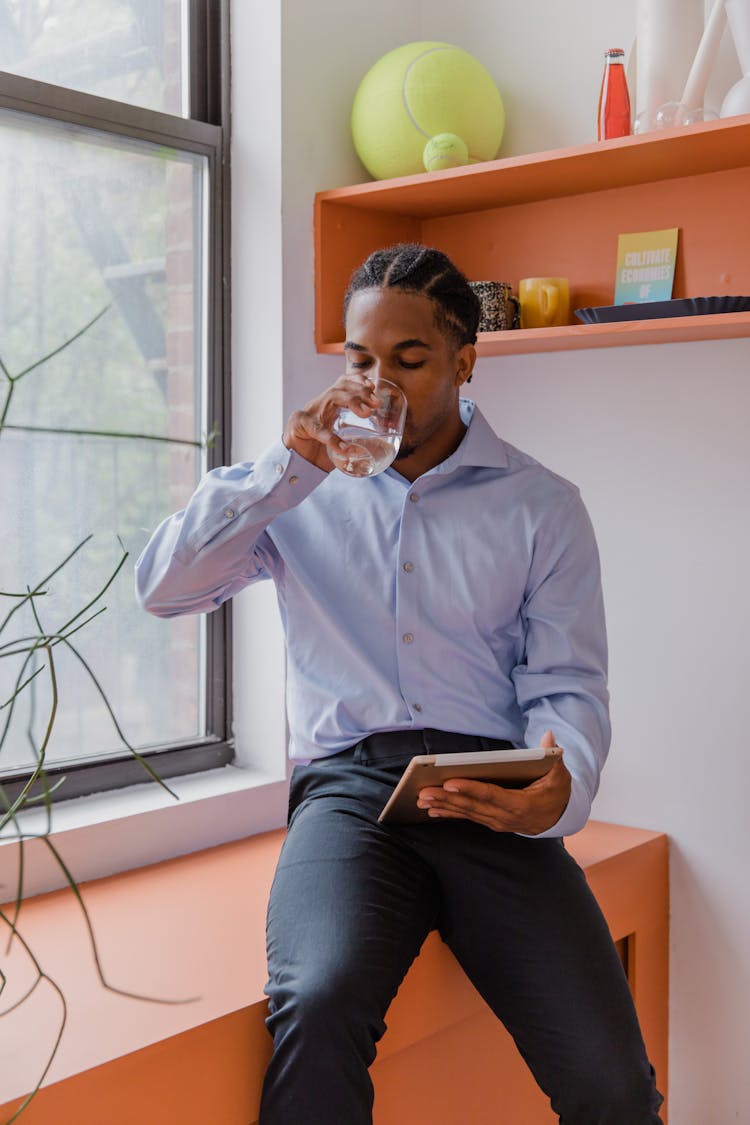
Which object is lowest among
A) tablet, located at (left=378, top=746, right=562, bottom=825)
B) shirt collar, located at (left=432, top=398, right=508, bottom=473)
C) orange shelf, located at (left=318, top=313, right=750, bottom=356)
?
tablet, located at (left=378, top=746, right=562, bottom=825)

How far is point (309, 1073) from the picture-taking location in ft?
4.49

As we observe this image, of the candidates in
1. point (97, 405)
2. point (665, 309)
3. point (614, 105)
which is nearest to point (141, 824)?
point (97, 405)

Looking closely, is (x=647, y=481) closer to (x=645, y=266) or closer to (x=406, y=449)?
(x=645, y=266)

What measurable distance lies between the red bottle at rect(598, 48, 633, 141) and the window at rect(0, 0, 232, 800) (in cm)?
73

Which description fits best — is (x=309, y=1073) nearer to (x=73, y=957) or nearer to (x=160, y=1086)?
(x=160, y=1086)

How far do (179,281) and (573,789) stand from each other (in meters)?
1.24

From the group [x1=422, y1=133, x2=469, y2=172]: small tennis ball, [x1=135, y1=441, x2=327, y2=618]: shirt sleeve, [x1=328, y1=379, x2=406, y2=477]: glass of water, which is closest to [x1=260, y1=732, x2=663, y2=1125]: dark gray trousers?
[x1=135, y1=441, x2=327, y2=618]: shirt sleeve

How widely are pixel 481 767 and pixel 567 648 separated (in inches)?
14.1

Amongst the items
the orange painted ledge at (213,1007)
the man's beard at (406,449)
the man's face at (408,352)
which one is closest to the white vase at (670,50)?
the man's face at (408,352)

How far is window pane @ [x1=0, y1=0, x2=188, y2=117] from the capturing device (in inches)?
79.9

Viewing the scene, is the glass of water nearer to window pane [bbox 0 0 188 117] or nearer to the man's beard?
the man's beard

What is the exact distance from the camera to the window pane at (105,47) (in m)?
2.03

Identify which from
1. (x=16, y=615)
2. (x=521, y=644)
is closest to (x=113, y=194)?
(x=16, y=615)

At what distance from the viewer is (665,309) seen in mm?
1985
